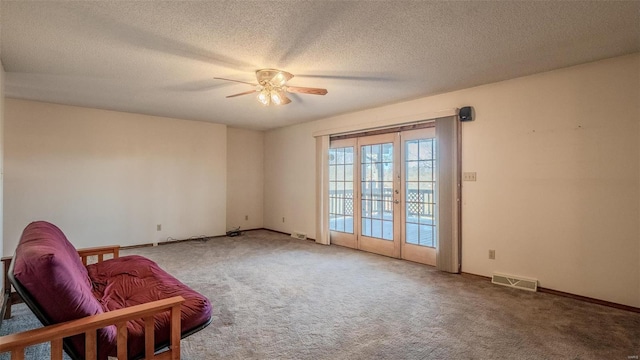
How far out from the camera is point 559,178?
126 inches

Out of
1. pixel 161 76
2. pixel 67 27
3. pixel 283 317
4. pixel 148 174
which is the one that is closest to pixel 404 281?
pixel 283 317

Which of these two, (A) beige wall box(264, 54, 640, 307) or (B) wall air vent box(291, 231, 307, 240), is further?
(B) wall air vent box(291, 231, 307, 240)

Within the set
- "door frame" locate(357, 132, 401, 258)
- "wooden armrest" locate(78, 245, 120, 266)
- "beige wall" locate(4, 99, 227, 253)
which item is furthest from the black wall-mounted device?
"beige wall" locate(4, 99, 227, 253)

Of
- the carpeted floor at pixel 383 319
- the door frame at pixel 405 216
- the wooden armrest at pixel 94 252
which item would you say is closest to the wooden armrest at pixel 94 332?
the carpeted floor at pixel 383 319

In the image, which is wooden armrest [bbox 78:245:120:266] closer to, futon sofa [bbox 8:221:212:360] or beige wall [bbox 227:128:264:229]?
futon sofa [bbox 8:221:212:360]

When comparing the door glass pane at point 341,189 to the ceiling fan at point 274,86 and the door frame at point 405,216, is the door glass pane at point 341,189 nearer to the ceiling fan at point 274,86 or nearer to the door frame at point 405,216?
the door frame at point 405,216

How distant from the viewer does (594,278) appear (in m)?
2.99

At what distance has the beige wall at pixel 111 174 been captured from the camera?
4.49 meters

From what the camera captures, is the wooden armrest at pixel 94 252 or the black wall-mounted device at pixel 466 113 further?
the black wall-mounted device at pixel 466 113

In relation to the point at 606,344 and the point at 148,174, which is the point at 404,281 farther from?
the point at 148,174

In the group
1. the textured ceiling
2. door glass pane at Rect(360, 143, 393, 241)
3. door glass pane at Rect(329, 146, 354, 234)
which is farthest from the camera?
door glass pane at Rect(329, 146, 354, 234)

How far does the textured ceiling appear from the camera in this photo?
81.7 inches

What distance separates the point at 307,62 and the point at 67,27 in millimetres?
1889

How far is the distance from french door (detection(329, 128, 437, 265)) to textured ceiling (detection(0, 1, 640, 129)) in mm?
994
